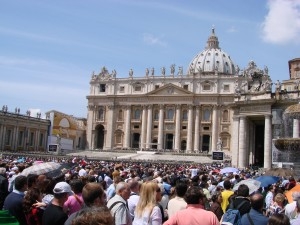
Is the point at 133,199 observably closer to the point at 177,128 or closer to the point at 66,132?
the point at 177,128

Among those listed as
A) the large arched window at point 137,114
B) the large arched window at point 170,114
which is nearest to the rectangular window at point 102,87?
the large arched window at point 137,114

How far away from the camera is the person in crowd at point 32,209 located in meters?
6.24

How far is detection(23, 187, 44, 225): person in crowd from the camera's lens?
6.24m

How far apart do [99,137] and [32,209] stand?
294 feet

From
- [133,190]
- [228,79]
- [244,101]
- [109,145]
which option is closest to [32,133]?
[109,145]

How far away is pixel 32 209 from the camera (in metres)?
6.33

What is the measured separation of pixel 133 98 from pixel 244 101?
5567 centimetres

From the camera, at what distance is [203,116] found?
86.8m

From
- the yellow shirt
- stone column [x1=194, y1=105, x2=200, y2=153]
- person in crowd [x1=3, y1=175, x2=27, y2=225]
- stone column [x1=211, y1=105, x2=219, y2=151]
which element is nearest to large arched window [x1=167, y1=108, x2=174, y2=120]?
stone column [x1=194, y1=105, x2=200, y2=153]

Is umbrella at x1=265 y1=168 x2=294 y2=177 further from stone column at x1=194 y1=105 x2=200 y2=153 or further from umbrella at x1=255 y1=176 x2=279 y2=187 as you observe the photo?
stone column at x1=194 y1=105 x2=200 y2=153

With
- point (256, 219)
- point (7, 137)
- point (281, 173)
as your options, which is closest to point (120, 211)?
point (256, 219)

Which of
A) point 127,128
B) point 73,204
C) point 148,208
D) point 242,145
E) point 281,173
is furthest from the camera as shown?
point 127,128

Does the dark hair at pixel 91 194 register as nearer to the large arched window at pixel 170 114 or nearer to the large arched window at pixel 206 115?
the large arched window at pixel 206 115

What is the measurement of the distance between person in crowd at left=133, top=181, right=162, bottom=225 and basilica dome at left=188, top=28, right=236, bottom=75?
111852 mm
